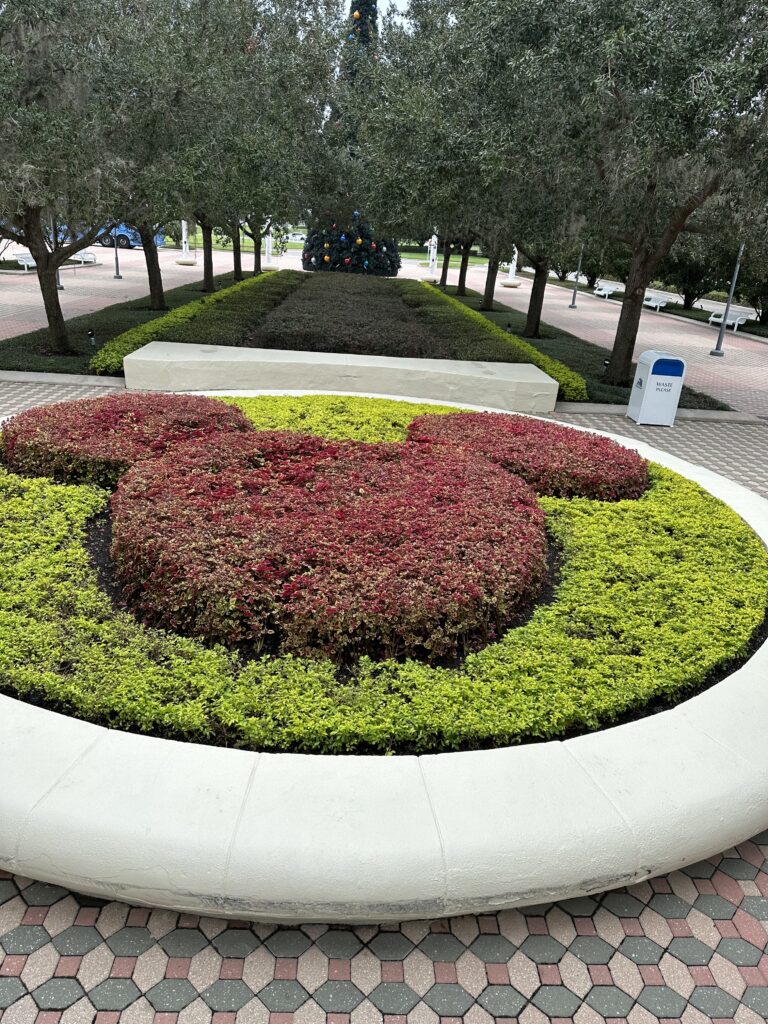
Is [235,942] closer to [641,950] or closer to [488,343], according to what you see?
[641,950]

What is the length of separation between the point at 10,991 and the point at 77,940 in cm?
26

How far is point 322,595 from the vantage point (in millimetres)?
4137

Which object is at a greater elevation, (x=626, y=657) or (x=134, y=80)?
(x=134, y=80)

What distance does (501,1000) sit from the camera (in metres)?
2.59

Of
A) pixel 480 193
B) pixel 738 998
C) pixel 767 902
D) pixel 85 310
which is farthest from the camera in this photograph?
pixel 85 310

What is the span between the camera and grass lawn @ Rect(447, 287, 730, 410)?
492 inches

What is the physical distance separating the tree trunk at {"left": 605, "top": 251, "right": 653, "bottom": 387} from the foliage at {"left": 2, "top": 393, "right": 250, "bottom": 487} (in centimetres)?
805

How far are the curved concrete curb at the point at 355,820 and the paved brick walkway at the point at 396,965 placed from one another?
15 cm

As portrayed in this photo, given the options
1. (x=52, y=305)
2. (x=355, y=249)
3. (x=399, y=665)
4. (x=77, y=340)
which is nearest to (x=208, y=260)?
(x=77, y=340)

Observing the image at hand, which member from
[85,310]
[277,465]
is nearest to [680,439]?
[277,465]

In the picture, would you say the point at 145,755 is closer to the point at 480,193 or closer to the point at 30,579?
the point at 30,579

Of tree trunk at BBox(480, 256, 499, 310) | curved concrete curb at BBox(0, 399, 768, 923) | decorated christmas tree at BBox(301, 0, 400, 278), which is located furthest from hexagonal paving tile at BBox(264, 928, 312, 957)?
decorated christmas tree at BBox(301, 0, 400, 278)

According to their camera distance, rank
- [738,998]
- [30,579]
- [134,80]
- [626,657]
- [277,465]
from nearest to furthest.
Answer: [738,998] → [626,657] → [30,579] → [277,465] → [134,80]

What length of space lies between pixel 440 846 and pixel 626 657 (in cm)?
169
